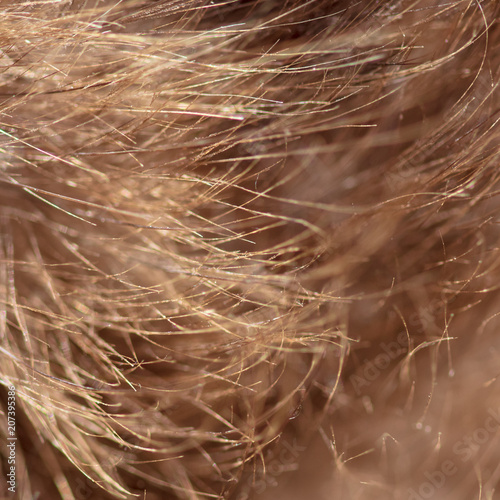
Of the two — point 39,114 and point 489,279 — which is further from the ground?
point 39,114

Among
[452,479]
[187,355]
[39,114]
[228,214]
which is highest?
[39,114]

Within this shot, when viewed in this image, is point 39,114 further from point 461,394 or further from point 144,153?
point 461,394

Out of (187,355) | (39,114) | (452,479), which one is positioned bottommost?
(452,479)

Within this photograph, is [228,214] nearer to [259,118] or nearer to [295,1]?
[259,118]

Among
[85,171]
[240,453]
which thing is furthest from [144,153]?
[240,453]

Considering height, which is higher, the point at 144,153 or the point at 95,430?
the point at 144,153

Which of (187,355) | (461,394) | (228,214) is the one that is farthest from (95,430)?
(461,394)
